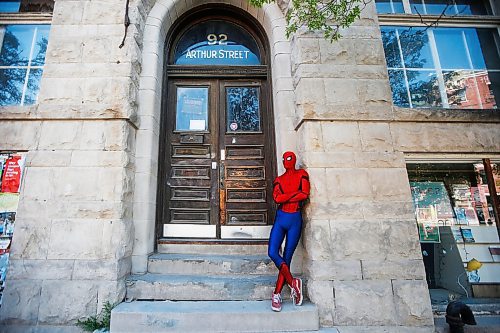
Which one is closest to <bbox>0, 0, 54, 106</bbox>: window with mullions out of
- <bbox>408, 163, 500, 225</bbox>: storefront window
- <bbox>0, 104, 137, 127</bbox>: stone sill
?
<bbox>0, 104, 137, 127</bbox>: stone sill

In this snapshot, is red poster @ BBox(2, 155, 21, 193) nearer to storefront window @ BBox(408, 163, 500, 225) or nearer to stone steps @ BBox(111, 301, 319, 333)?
stone steps @ BBox(111, 301, 319, 333)

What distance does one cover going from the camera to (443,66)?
4.92m

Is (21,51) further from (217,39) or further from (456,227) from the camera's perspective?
(456,227)

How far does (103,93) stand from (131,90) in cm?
43

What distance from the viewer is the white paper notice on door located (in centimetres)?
530

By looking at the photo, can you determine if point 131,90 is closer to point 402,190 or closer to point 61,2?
point 61,2

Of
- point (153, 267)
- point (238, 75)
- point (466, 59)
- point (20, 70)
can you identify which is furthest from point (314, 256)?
point (20, 70)

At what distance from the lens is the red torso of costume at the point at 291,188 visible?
3.71m

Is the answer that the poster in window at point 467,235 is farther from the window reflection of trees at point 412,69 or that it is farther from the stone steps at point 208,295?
the stone steps at point 208,295

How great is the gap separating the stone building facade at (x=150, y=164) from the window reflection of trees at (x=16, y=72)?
0.61 m

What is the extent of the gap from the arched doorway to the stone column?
1179mm

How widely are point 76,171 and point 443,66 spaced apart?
672cm

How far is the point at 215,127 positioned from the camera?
529cm

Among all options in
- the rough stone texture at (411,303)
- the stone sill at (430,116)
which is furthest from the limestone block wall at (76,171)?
the rough stone texture at (411,303)
